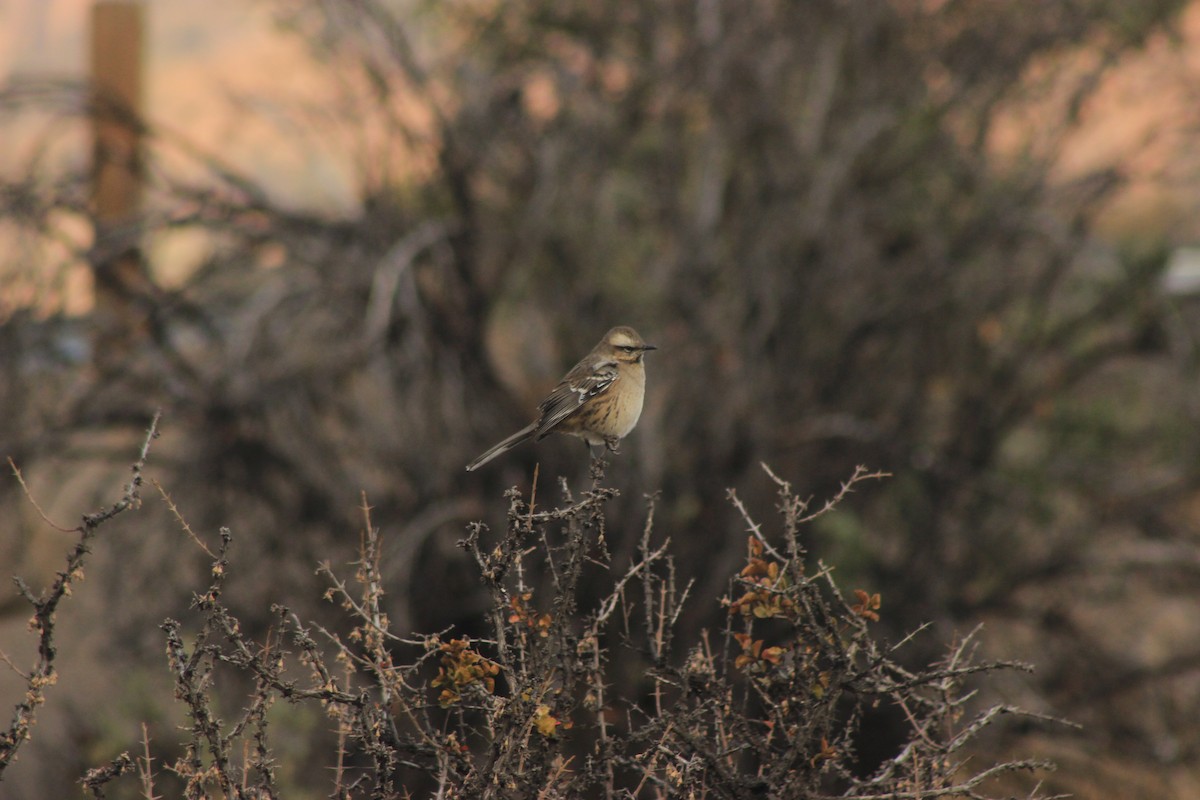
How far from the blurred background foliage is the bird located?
5.21 m

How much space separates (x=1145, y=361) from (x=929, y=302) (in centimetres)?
190

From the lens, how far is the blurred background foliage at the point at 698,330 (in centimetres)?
1062

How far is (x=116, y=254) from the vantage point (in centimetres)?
1003

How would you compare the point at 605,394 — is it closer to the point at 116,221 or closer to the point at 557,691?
the point at 557,691

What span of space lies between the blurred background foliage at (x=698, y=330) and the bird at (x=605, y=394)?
521cm

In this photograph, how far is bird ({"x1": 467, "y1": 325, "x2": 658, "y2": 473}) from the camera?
4.65 m

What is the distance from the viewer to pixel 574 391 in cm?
468

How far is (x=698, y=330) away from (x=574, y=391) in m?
6.49

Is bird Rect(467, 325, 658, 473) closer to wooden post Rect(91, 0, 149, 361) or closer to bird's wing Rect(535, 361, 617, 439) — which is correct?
bird's wing Rect(535, 361, 617, 439)

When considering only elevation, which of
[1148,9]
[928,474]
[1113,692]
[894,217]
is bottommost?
[1113,692]

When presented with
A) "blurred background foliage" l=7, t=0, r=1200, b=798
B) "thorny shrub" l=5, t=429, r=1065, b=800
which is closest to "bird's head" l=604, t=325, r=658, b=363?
"thorny shrub" l=5, t=429, r=1065, b=800

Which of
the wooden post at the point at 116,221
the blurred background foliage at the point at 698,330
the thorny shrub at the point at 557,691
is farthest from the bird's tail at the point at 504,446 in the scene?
the wooden post at the point at 116,221

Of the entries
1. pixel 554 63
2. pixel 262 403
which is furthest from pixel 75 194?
pixel 554 63

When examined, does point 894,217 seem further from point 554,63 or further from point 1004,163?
point 554,63
